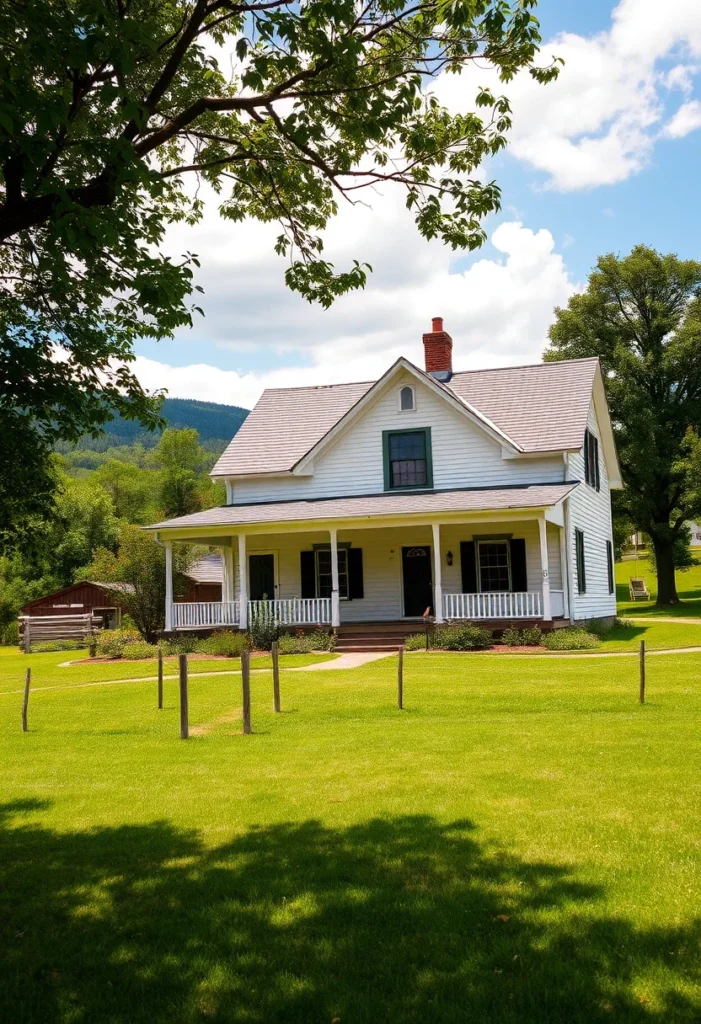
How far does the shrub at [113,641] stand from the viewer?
81.0 ft

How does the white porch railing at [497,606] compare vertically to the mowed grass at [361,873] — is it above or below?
above

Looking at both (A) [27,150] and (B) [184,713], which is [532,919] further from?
(B) [184,713]

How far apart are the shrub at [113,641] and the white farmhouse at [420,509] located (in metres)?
1.49

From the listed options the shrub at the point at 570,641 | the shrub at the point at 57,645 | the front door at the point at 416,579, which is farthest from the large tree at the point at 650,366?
the shrub at the point at 57,645

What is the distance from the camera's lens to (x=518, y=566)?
2492 cm

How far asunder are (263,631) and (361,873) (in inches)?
709

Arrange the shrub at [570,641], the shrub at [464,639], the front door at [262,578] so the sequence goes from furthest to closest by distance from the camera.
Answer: the front door at [262,578] → the shrub at [464,639] → the shrub at [570,641]

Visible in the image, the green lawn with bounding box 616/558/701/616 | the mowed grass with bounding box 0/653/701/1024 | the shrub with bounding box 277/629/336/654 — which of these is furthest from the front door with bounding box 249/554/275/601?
the green lawn with bounding box 616/558/701/616

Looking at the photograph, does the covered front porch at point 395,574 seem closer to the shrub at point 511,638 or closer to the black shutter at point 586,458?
the shrub at point 511,638

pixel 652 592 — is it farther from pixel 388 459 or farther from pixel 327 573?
pixel 327 573

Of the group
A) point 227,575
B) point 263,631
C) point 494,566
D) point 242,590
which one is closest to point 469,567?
point 494,566

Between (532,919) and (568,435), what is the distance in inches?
829

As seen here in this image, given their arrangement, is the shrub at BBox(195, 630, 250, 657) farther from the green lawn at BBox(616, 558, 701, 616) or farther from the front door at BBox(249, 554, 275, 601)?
the green lawn at BBox(616, 558, 701, 616)

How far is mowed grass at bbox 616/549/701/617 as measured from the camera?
123 feet
